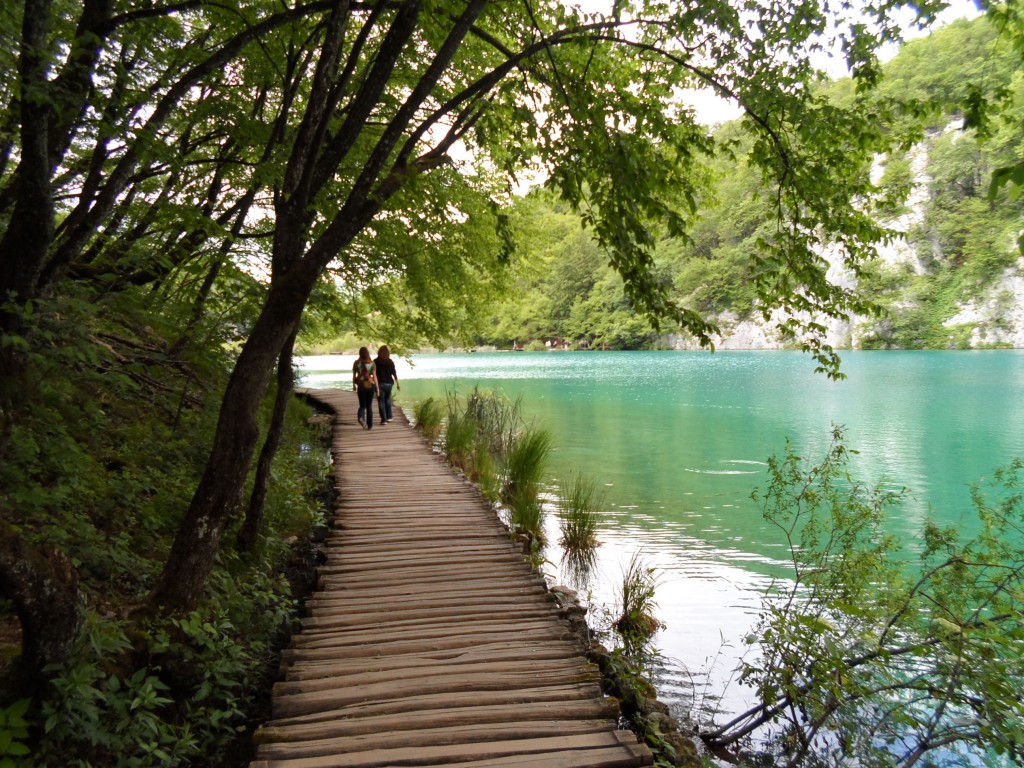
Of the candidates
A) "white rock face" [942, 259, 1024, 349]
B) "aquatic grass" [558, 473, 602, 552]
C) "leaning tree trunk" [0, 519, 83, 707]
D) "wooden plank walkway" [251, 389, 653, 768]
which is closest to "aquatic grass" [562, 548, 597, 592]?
"aquatic grass" [558, 473, 602, 552]

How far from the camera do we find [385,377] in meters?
11.3

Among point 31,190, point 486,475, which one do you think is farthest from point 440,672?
point 486,475

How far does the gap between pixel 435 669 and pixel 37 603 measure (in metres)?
2.01

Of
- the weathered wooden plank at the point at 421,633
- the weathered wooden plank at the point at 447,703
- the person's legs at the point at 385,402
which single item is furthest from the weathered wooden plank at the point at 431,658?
the person's legs at the point at 385,402

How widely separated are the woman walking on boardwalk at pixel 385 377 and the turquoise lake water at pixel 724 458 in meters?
0.39

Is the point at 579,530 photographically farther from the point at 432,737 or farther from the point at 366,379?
the point at 366,379

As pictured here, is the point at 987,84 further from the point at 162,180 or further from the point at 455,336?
the point at 455,336

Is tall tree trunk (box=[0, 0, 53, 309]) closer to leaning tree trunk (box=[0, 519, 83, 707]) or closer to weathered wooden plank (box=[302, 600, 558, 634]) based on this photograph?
leaning tree trunk (box=[0, 519, 83, 707])

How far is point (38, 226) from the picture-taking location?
2.80 metres

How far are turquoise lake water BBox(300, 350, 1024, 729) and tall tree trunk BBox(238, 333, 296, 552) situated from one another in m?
3.19

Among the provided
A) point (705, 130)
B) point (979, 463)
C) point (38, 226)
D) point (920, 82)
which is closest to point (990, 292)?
point (920, 82)

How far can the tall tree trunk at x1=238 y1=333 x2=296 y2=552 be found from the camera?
15.7 ft

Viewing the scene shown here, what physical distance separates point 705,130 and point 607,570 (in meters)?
4.83

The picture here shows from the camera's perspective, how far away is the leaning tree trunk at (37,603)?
6.86ft
